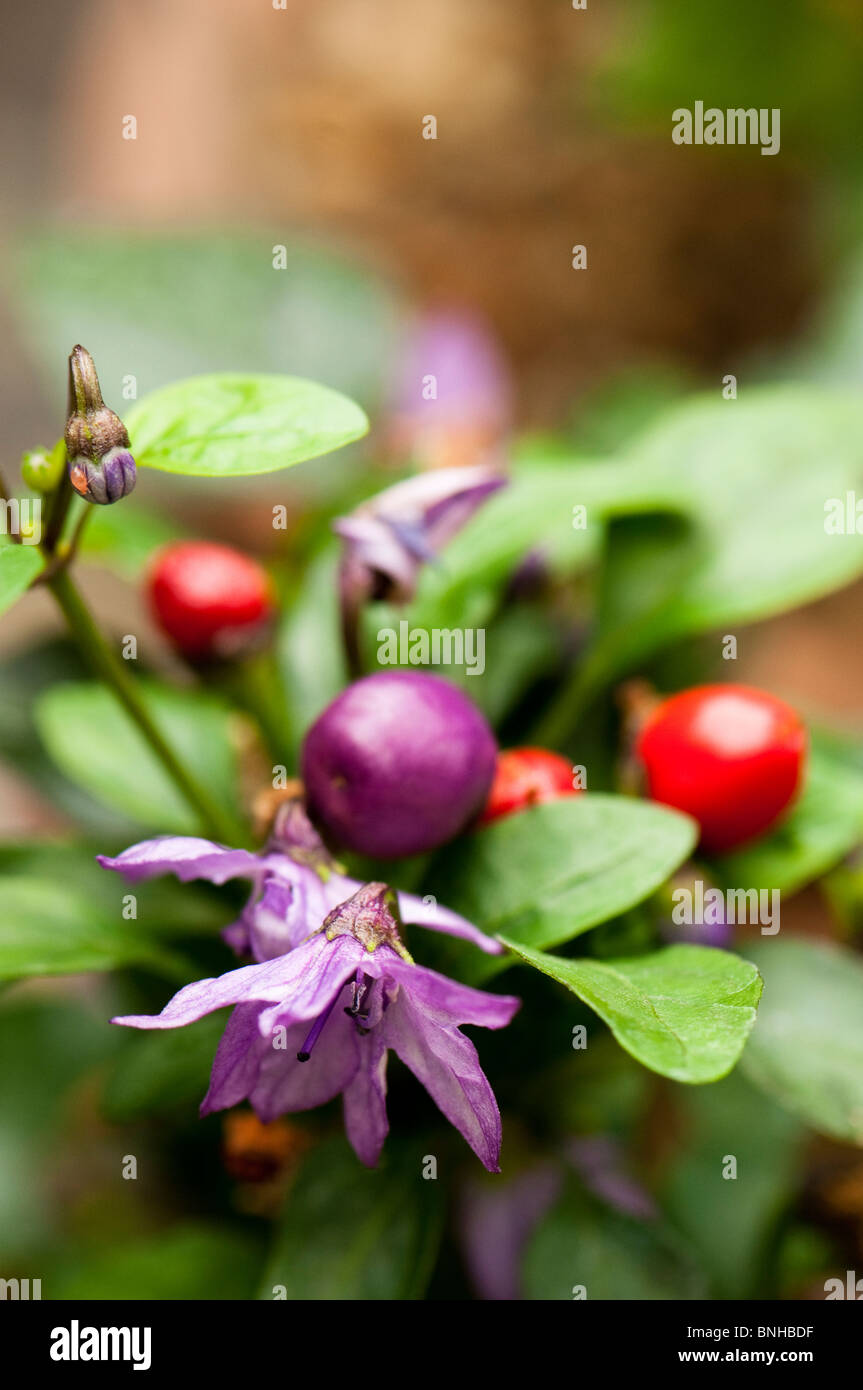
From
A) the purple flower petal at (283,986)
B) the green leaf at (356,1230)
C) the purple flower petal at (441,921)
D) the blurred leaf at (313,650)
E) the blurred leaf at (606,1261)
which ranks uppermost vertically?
the blurred leaf at (313,650)

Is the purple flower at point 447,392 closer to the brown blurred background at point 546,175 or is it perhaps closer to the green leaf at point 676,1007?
the brown blurred background at point 546,175

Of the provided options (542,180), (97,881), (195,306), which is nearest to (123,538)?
(97,881)

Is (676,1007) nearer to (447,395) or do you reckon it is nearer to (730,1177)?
(730,1177)

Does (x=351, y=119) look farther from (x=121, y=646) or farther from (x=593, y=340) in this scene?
(x=121, y=646)

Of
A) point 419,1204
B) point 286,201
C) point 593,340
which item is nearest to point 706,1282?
point 419,1204

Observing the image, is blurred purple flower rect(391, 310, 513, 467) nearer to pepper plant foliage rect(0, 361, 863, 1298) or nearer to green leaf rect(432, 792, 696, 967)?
pepper plant foliage rect(0, 361, 863, 1298)

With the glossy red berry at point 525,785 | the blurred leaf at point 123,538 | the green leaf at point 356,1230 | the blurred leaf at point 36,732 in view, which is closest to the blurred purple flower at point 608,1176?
the green leaf at point 356,1230
